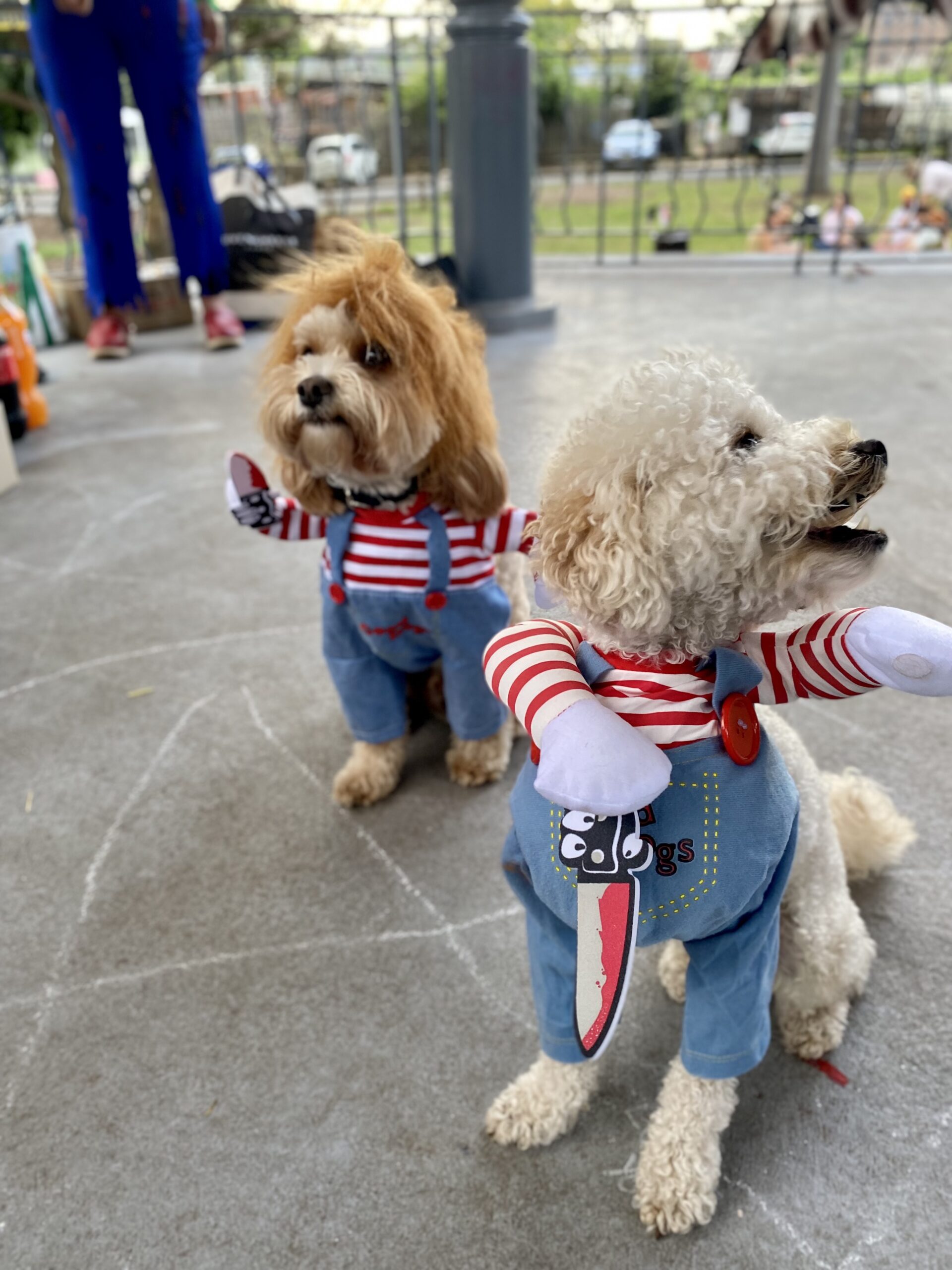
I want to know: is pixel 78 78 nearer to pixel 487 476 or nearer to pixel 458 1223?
pixel 487 476

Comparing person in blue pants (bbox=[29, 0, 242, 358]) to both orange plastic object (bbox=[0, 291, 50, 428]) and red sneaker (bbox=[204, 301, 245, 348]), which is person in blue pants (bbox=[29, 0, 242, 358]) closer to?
red sneaker (bbox=[204, 301, 245, 348])

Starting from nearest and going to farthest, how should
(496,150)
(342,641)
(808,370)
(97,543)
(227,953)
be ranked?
(227,953)
(342,641)
(97,543)
(808,370)
(496,150)

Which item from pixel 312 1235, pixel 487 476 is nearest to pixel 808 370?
pixel 487 476

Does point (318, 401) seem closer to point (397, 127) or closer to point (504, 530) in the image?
point (504, 530)

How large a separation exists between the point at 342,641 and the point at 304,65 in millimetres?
7744

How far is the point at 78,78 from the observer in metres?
3.96

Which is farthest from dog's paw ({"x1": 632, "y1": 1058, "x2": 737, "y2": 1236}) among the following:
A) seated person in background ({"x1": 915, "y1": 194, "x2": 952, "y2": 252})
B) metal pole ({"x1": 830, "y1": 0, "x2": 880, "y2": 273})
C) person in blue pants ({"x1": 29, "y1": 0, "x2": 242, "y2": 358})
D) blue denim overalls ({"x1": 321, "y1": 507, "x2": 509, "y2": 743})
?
seated person in background ({"x1": 915, "y1": 194, "x2": 952, "y2": 252})

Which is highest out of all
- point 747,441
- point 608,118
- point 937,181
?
point 608,118

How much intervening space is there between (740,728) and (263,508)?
1.00m

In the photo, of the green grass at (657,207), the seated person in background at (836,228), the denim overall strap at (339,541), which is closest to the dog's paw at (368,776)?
the denim overall strap at (339,541)

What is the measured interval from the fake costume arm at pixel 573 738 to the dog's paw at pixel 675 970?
0.69 m

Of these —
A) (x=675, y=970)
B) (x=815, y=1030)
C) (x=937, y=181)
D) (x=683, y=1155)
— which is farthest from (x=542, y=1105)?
(x=937, y=181)

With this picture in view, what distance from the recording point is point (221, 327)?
4984 millimetres

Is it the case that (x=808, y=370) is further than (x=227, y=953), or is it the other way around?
(x=808, y=370)
